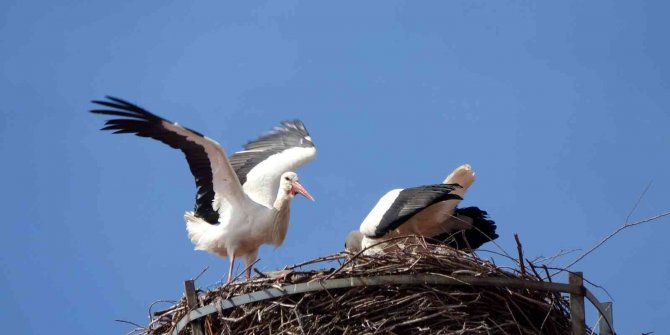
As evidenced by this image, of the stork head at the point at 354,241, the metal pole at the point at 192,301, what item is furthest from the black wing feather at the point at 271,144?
the metal pole at the point at 192,301

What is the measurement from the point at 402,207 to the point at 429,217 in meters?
0.64

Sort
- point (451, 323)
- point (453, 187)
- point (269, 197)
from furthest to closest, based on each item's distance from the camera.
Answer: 1. point (269, 197)
2. point (453, 187)
3. point (451, 323)

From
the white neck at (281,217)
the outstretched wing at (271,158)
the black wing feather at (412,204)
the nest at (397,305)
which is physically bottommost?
the nest at (397,305)

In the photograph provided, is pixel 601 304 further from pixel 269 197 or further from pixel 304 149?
pixel 304 149

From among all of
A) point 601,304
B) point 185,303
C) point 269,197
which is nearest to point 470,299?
point 601,304

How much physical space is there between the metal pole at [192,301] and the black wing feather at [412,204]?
8.20 feet

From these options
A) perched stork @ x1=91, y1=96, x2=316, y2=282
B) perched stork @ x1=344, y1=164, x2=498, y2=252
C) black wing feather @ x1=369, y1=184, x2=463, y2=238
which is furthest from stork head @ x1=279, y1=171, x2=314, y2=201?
black wing feather @ x1=369, y1=184, x2=463, y2=238

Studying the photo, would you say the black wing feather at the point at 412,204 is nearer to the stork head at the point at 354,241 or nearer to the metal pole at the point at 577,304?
the stork head at the point at 354,241

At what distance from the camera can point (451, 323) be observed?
790cm

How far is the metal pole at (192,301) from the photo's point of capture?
8.09m

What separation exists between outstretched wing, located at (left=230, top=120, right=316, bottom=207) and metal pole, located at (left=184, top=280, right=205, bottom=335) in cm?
319

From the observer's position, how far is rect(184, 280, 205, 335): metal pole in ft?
26.5

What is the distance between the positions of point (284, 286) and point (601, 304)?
1.87 m

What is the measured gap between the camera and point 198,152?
10.7 meters
